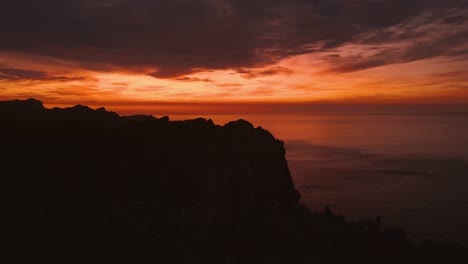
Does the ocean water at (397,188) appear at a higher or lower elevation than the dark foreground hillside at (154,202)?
lower

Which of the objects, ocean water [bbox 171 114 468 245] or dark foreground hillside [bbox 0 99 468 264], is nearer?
dark foreground hillside [bbox 0 99 468 264]

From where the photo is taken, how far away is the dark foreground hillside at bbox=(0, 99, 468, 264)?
20.1 metres

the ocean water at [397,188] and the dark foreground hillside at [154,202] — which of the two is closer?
the dark foreground hillside at [154,202]

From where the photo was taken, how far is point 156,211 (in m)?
25.1

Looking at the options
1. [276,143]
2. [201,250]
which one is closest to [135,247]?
[201,250]

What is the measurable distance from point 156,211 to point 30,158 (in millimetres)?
12117

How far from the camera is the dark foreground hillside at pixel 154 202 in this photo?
20125 mm

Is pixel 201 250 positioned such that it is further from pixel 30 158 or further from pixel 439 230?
pixel 439 230

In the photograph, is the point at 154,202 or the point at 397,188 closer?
the point at 154,202

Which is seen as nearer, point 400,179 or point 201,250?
point 201,250

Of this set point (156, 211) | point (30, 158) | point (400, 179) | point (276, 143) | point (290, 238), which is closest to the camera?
point (290, 238)

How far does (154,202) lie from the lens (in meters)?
27.7

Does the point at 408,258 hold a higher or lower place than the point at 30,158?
lower

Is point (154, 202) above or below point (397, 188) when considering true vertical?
above
